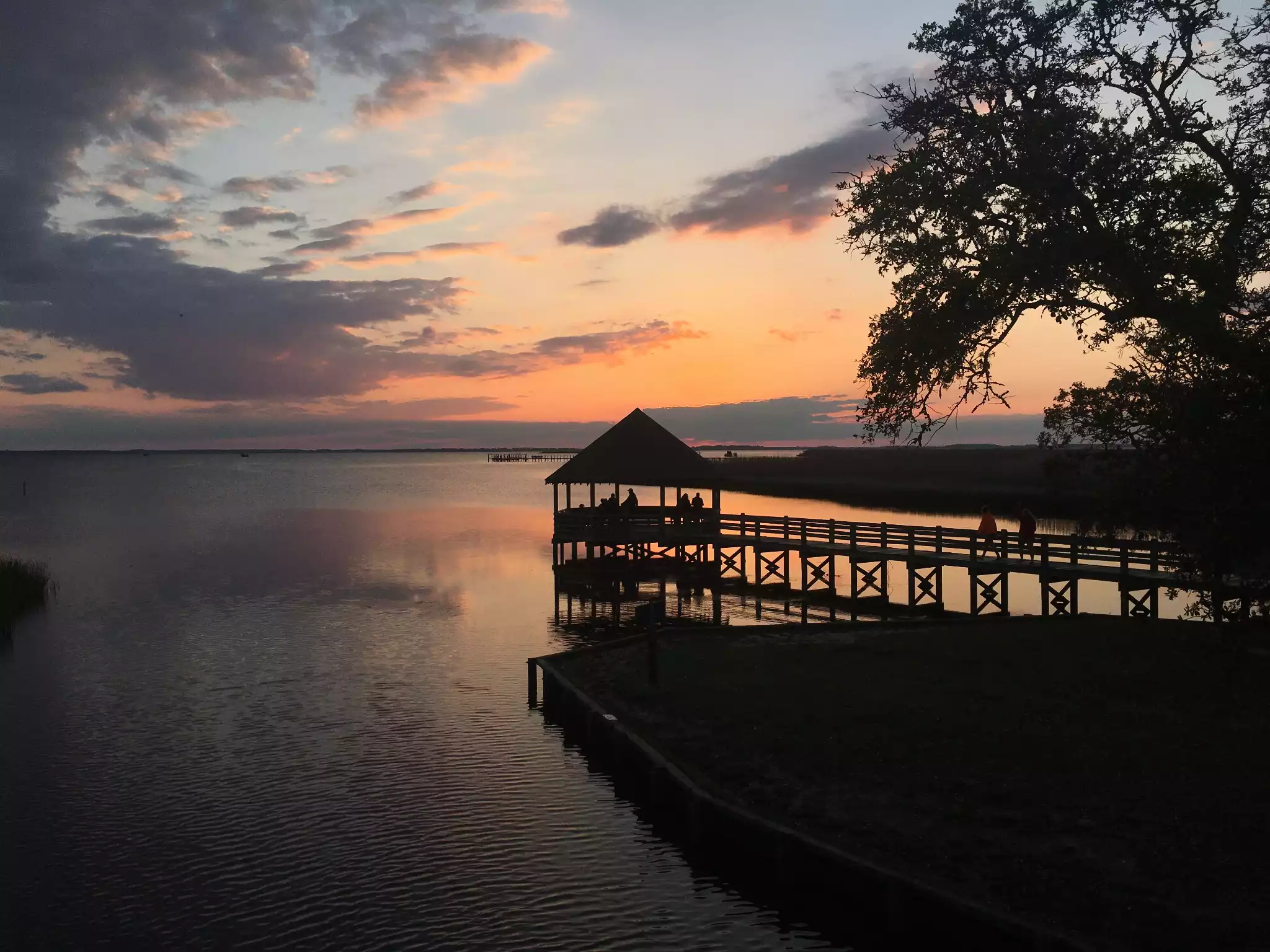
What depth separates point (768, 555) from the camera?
4800 cm

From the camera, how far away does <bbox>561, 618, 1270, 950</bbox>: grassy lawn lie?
30.0 feet

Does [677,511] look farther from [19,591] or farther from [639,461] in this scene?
[19,591]

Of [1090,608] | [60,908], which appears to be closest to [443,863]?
[60,908]

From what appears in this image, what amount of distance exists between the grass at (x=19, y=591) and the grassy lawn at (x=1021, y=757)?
20.6m

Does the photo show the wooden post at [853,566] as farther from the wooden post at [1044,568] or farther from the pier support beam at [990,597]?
the wooden post at [1044,568]

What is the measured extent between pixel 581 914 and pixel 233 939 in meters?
3.56

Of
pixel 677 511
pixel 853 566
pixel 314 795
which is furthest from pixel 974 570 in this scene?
pixel 314 795

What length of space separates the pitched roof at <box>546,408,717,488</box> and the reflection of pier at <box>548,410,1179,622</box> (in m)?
0.05

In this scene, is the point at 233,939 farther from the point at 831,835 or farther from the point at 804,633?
the point at 804,633

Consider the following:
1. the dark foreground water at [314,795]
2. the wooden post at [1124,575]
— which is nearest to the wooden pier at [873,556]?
the wooden post at [1124,575]

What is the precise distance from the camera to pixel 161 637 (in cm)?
2823

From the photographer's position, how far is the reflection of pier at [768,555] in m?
29.8

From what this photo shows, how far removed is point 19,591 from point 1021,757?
32668mm

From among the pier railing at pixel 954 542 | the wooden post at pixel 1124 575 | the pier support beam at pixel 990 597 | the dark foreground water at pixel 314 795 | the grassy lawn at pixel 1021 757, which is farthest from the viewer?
the pier support beam at pixel 990 597
